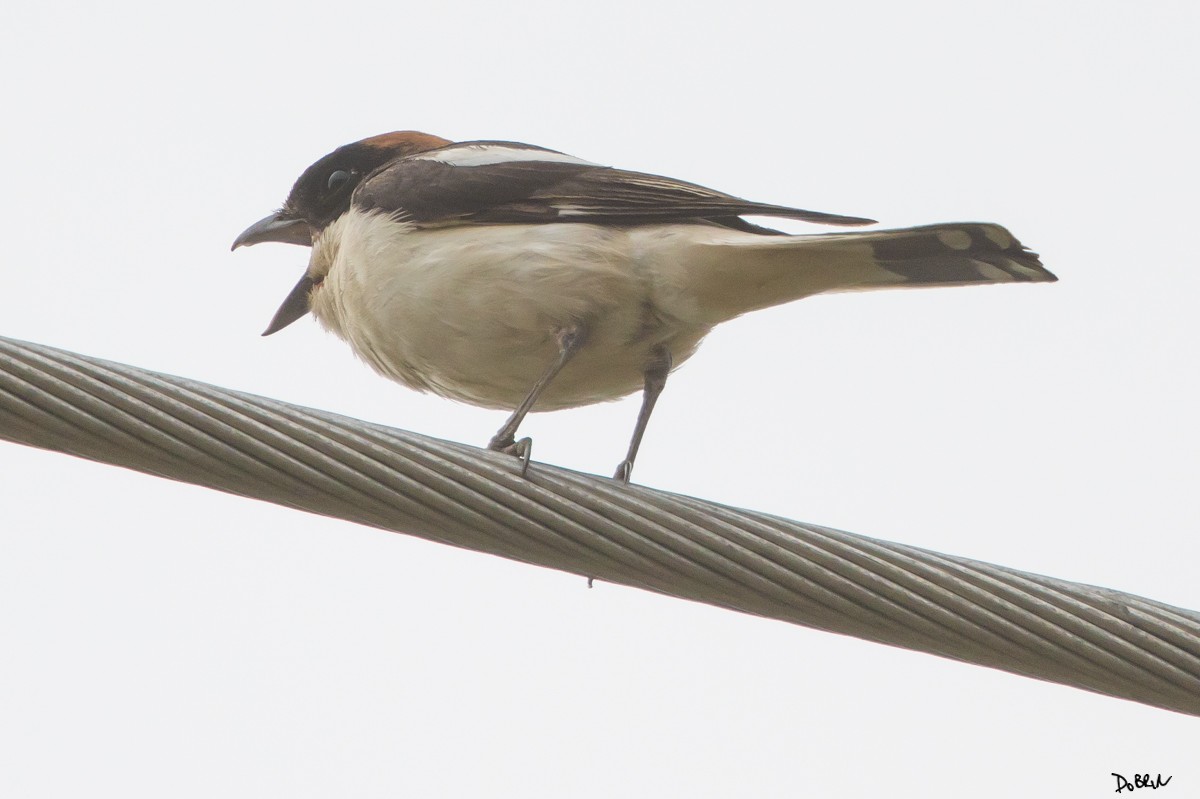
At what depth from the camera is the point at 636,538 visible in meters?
3.49

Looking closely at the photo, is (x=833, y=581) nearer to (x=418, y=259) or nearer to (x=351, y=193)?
(x=418, y=259)

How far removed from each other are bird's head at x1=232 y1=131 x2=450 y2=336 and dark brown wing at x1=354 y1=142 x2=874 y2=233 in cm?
52

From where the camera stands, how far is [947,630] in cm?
339

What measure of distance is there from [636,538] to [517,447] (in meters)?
1.11

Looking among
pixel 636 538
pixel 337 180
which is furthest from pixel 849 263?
pixel 337 180

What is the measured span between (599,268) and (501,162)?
76cm

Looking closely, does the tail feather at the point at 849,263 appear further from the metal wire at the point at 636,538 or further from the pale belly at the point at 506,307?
the metal wire at the point at 636,538

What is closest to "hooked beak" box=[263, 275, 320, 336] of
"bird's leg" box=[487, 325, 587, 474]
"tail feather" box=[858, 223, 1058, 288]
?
"bird's leg" box=[487, 325, 587, 474]

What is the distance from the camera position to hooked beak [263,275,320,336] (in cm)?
623

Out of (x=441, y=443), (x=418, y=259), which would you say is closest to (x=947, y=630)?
(x=441, y=443)

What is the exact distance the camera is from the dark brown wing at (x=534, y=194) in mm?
5148

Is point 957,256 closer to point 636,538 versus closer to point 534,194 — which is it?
point 534,194

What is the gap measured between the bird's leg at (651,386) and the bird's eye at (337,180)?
66.6 inches


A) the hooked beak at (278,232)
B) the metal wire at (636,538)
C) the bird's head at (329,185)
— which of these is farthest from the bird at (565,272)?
the metal wire at (636,538)
